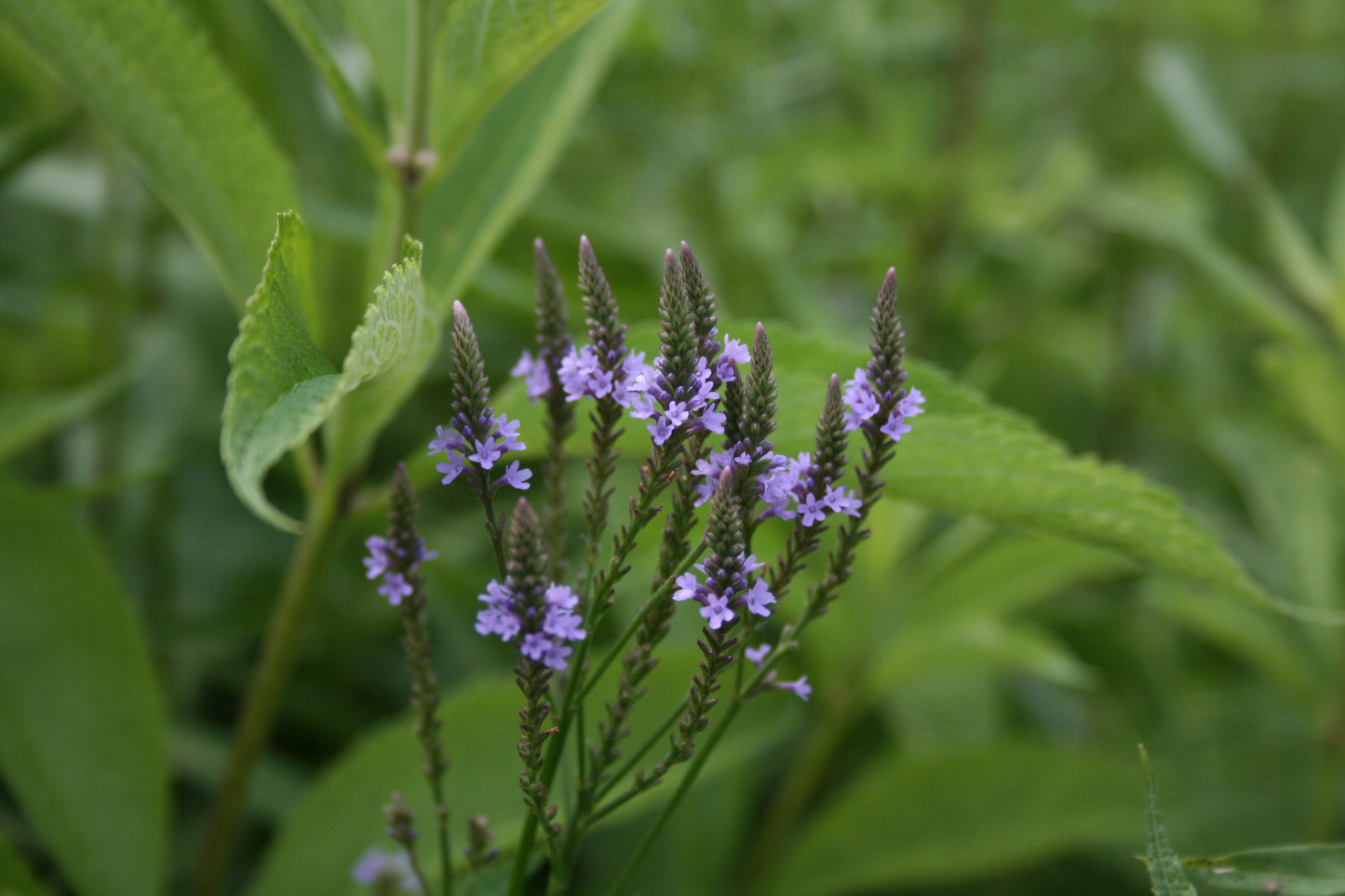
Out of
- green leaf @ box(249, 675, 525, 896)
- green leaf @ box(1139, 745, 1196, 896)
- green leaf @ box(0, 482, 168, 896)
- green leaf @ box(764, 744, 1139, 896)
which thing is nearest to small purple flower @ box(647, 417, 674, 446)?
green leaf @ box(1139, 745, 1196, 896)

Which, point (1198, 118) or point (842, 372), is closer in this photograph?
point (842, 372)

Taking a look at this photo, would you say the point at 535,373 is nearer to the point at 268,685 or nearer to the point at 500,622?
the point at 500,622

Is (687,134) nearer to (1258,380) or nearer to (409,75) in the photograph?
(409,75)

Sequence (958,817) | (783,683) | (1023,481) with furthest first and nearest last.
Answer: (958,817), (1023,481), (783,683)

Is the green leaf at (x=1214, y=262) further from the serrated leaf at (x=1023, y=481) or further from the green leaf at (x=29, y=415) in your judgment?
the green leaf at (x=29, y=415)

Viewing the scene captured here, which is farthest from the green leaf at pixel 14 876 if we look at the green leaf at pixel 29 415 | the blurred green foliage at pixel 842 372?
the green leaf at pixel 29 415

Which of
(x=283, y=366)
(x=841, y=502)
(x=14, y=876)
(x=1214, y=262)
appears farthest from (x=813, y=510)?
(x=1214, y=262)
